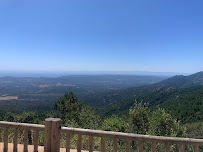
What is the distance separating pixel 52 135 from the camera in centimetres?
319

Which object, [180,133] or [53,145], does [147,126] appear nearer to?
[180,133]

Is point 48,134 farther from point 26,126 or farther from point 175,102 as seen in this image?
point 175,102

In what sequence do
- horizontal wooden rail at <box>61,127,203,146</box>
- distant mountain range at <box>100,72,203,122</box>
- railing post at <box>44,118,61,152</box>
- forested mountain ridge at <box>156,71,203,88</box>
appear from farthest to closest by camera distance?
forested mountain ridge at <box>156,71,203,88</box> → distant mountain range at <box>100,72,203,122</box> → railing post at <box>44,118,61,152</box> → horizontal wooden rail at <box>61,127,203,146</box>

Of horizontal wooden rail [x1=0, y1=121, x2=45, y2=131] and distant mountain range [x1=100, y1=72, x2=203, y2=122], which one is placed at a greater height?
horizontal wooden rail [x1=0, y1=121, x2=45, y2=131]

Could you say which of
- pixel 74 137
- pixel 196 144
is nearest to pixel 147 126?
pixel 74 137

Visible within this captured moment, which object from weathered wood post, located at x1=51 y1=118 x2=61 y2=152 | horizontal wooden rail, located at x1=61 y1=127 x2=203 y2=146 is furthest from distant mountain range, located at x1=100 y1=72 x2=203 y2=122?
weathered wood post, located at x1=51 y1=118 x2=61 y2=152

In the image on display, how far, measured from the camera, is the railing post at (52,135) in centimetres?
318

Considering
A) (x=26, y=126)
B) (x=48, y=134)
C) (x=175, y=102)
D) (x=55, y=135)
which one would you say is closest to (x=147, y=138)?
(x=55, y=135)

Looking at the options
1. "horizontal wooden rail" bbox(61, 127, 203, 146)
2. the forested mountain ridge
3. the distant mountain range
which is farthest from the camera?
the forested mountain ridge

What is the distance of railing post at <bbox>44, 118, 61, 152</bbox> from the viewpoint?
3.18 m

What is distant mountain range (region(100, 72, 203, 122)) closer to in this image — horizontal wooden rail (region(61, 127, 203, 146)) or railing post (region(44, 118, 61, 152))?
horizontal wooden rail (region(61, 127, 203, 146))

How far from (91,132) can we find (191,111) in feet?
117

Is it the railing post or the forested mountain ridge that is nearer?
the railing post

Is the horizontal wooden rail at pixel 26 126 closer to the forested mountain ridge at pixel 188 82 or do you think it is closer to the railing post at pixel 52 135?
the railing post at pixel 52 135
